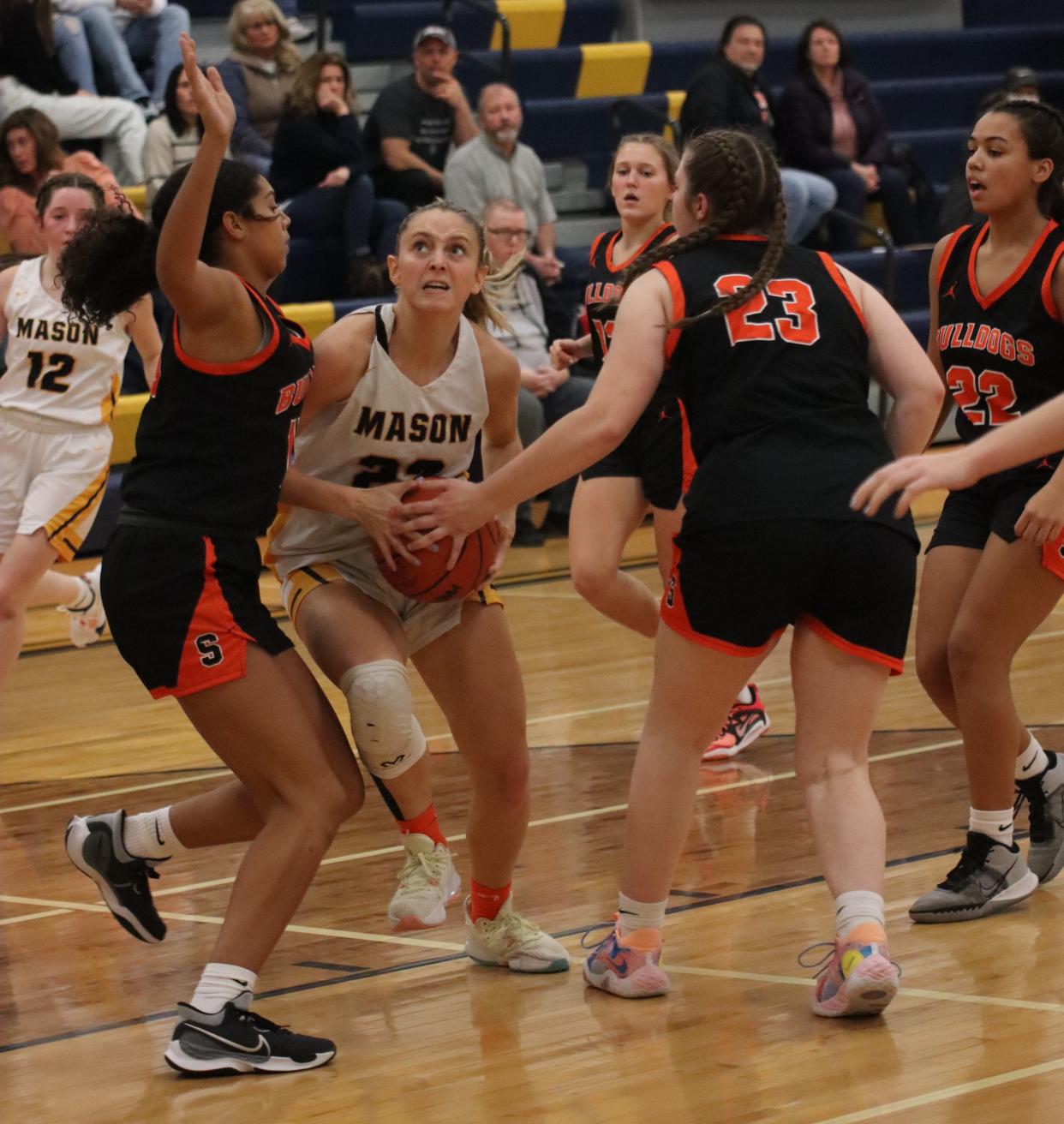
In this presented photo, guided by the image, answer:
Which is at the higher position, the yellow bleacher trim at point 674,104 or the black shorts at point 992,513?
the yellow bleacher trim at point 674,104

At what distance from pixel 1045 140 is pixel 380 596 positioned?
6.01 ft

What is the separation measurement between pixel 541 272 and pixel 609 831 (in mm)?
6008

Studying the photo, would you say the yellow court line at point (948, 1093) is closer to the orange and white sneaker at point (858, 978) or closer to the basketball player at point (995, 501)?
the orange and white sneaker at point (858, 978)

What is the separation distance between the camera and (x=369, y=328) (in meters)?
4.10

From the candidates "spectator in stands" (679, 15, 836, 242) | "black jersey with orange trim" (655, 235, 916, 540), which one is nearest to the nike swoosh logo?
"black jersey with orange trim" (655, 235, 916, 540)

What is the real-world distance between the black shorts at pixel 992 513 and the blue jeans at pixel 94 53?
25.9ft

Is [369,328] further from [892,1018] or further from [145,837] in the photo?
[892,1018]

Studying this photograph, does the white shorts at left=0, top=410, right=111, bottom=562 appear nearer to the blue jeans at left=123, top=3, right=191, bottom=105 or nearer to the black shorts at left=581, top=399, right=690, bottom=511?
the black shorts at left=581, top=399, right=690, bottom=511

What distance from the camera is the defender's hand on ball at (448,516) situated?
3824 millimetres

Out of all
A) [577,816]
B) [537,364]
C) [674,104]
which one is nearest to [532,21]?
[674,104]

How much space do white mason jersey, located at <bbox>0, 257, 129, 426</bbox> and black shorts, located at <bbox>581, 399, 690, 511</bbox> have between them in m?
1.85

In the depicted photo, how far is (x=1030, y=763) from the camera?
4.55 meters

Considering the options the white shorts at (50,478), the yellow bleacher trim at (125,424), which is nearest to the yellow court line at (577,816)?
the white shorts at (50,478)

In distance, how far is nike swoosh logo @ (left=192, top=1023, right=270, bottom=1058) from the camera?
348 cm
